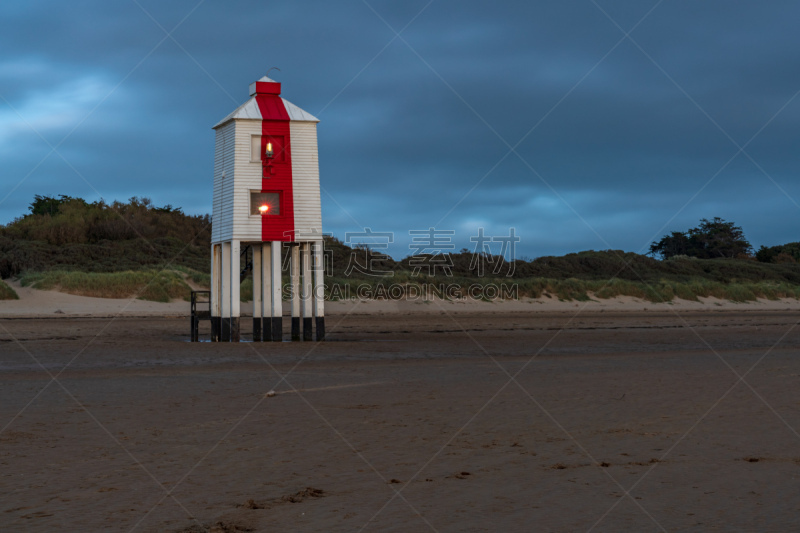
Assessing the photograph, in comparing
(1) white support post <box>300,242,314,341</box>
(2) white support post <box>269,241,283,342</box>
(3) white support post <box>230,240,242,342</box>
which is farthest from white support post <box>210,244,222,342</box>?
(1) white support post <box>300,242,314,341</box>

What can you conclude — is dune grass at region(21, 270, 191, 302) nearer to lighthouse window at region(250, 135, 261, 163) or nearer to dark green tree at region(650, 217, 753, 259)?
lighthouse window at region(250, 135, 261, 163)

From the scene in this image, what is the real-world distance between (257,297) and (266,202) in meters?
2.93

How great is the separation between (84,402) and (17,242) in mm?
39514

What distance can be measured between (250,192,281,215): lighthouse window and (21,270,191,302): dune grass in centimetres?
1522

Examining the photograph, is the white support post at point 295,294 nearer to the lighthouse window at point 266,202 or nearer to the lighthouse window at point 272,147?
the lighthouse window at point 266,202

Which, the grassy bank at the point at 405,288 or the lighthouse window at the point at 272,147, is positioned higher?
the lighthouse window at the point at 272,147

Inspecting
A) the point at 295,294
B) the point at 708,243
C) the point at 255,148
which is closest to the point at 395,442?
the point at 255,148

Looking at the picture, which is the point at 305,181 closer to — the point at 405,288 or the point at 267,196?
the point at 267,196

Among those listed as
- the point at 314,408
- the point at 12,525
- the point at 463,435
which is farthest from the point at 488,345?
the point at 12,525

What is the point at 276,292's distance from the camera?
21.9m

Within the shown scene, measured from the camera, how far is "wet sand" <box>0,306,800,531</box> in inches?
220

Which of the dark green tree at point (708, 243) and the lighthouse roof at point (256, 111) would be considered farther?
the dark green tree at point (708, 243)

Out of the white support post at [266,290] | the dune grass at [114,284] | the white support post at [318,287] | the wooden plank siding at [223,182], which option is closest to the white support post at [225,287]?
the wooden plank siding at [223,182]

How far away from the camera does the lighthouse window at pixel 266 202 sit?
2136 centimetres
